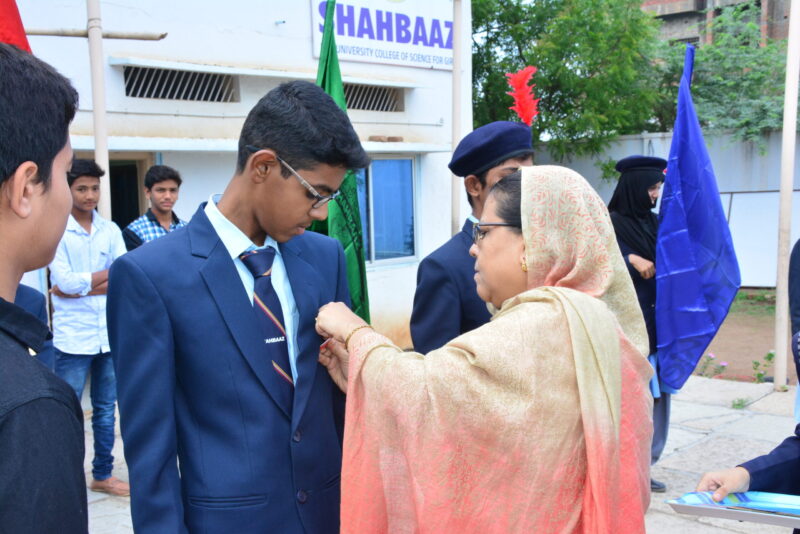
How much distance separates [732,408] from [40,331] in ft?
20.3

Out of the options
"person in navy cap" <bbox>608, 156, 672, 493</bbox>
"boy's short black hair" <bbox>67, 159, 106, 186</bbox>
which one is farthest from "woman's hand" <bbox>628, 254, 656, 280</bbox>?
"boy's short black hair" <bbox>67, 159, 106, 186</bbox>

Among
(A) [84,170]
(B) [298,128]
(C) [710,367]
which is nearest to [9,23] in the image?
(A) [84,170]

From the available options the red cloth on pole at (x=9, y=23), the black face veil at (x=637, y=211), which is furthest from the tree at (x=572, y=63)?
the red cloth on pole at (x=9, y=23)

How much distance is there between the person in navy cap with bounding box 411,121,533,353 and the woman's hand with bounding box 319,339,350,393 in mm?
566

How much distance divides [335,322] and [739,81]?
14.6 meters

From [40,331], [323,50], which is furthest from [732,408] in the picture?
[40,331]

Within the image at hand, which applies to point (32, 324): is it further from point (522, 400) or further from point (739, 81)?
point (739, 81)

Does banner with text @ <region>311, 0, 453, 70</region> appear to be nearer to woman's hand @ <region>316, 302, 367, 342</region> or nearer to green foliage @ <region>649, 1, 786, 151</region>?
woman's hand @ <region>316, 302, 367, 342</region>

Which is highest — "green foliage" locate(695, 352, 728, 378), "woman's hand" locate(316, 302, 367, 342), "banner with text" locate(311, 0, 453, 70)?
"banner with text" locate(311, 0, 453, 70)

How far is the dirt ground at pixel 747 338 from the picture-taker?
25.2 feet

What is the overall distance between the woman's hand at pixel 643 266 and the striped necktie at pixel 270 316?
9.97 ft

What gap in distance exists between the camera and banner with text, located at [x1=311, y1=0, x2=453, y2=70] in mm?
7469

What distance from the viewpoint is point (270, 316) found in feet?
5.54

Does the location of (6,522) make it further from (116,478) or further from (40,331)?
(116,478)
